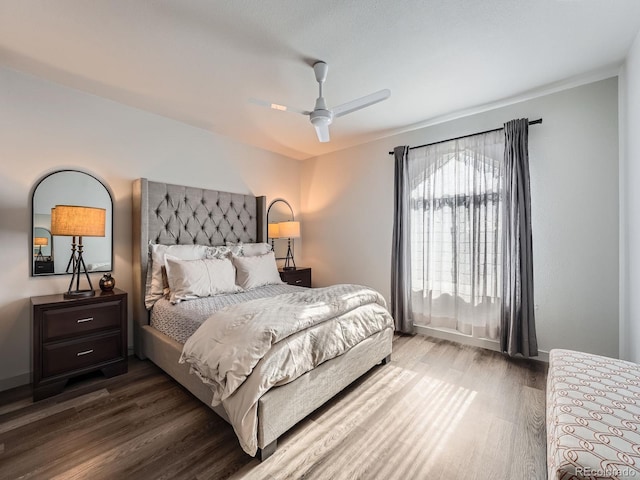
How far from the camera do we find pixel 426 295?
346 cm

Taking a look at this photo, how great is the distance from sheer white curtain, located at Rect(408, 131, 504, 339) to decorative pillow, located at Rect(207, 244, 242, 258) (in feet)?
7.44

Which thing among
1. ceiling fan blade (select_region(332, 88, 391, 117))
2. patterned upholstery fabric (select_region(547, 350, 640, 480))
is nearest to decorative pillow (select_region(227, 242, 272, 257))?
ceiling fan blade (select_region(332, 88, 391, 117))

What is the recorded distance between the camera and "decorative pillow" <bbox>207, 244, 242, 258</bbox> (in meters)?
3.23

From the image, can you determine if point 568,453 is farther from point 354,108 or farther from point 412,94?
point 412,94

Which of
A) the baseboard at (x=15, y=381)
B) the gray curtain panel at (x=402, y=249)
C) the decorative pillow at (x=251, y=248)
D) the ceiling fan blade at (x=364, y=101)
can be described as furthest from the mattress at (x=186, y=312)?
the ceiling fan blade at (x=364, y=101)

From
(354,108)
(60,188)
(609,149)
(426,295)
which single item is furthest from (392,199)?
(60,188)

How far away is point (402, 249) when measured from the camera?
356cm

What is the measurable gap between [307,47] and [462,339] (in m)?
3.43

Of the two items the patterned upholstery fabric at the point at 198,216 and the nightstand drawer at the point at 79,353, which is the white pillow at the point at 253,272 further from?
the nightstand drawer at the point at 79,353

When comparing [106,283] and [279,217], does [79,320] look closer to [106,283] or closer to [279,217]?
[106,283]

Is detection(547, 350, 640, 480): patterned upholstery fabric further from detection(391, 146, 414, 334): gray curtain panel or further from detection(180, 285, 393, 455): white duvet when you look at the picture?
detection(391, 146, 414, 334): gray curtain panel

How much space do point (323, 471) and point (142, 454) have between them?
1.06 meters

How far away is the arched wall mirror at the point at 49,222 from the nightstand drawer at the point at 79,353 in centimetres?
71

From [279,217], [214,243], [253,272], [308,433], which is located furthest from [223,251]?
[308,433]
